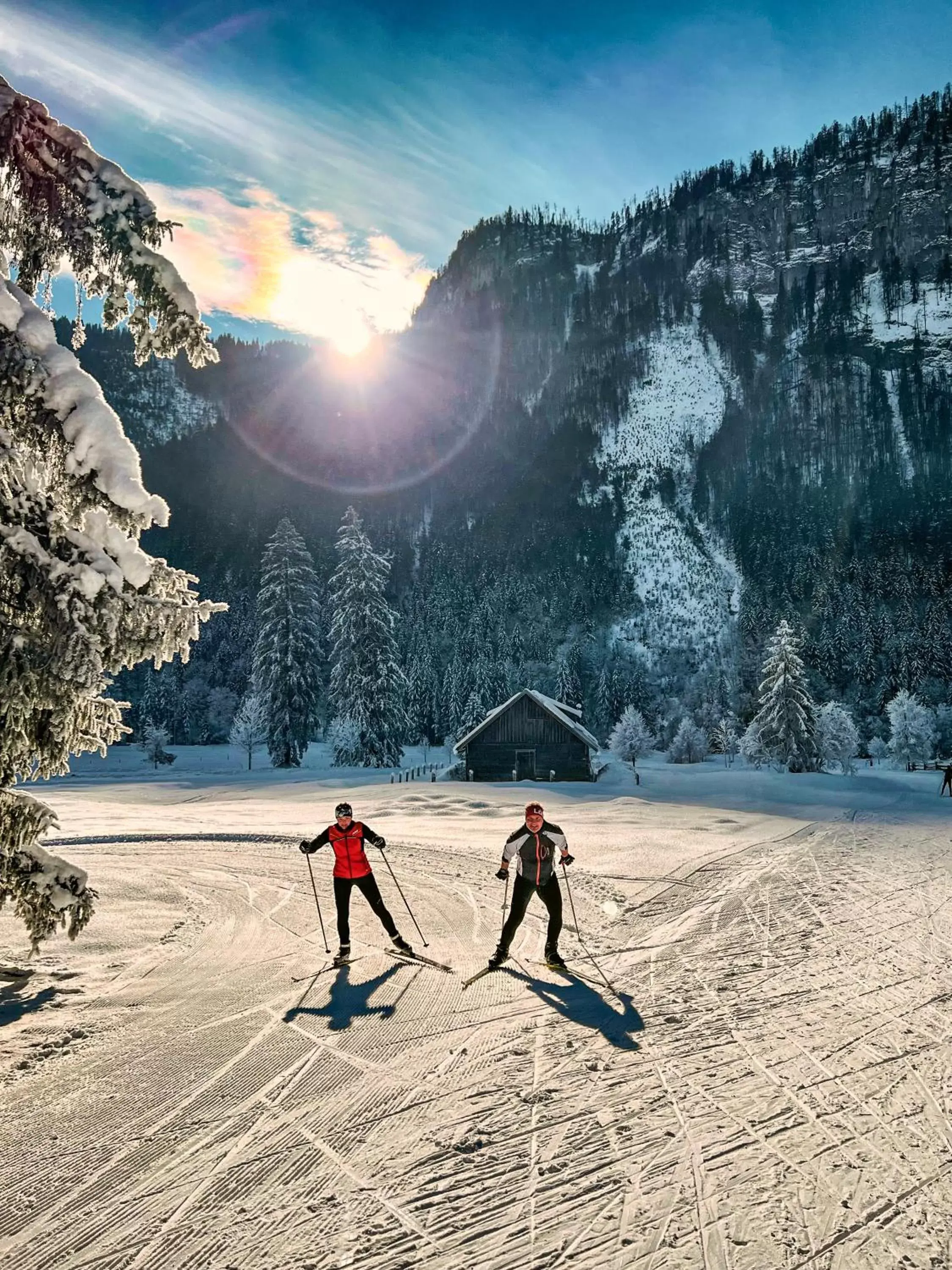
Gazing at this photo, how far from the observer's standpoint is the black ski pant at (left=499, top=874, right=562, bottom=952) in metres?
7.46

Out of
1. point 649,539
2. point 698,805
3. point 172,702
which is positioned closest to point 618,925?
point 698,805

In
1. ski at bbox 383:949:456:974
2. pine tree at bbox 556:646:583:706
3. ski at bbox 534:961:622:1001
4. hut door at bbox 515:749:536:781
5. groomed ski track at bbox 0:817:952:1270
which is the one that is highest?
pine tree at bbox 556:646:583:706

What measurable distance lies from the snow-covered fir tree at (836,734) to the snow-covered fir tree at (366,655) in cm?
3305

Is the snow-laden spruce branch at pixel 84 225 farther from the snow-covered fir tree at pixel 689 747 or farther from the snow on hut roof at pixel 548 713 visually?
the snow-covered fir tree at pixel 689 747

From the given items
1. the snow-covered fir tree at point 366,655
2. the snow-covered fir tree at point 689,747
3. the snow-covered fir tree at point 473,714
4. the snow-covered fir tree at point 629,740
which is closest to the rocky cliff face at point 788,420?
the snow-covered fir tree at point 689,747

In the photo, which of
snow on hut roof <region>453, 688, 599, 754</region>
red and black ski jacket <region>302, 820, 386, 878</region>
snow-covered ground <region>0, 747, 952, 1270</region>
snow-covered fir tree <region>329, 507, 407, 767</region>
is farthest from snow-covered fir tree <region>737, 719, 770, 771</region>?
red and black ski jacket <region>302, 820, 386, 878</region>

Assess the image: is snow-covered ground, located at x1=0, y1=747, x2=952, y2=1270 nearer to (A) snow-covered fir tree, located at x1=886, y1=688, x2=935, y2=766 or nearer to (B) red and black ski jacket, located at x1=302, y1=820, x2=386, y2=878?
(B) red and black ski jacket, located at x1=302, y1=820, x2=386, y2=878

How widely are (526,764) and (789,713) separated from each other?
53.3ft

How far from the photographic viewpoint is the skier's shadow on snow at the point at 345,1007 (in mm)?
6082

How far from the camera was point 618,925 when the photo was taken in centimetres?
927

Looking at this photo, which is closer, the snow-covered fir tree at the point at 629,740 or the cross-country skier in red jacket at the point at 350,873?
the cross-country skier in red jacket at the point at 350,873

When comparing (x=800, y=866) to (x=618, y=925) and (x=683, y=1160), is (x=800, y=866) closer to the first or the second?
(x=618, y=925)

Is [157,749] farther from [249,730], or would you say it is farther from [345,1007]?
[345,1007]

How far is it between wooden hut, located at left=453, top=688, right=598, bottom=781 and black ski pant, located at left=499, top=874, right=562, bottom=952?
31446 millimetres
